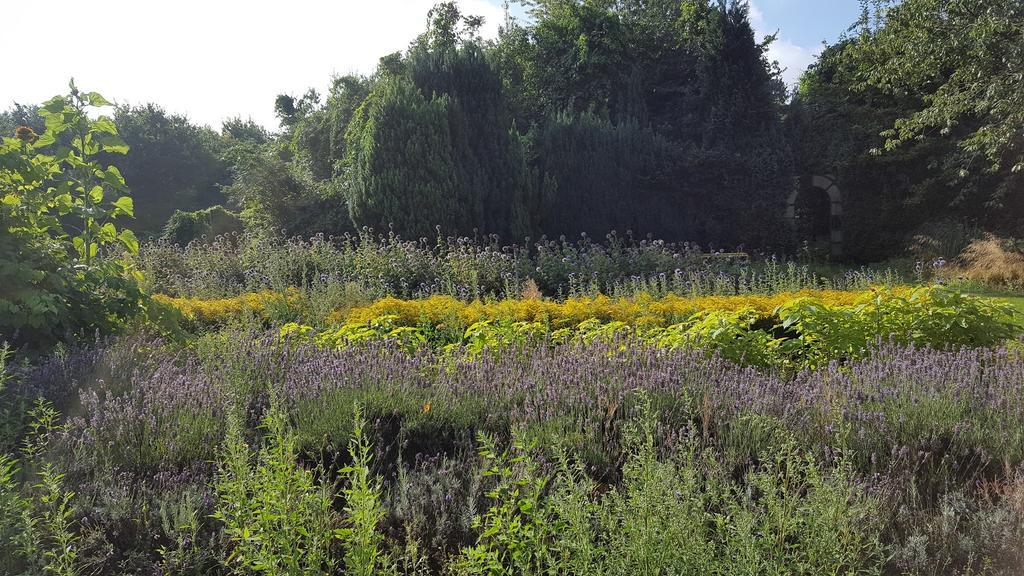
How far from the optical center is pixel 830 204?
733 inches

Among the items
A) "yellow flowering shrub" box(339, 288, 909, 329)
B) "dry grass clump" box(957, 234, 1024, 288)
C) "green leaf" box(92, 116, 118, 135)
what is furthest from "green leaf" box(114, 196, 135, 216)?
"dry grass clump" box(957, 234, 1024, 288)

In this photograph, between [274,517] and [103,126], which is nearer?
[274,517]

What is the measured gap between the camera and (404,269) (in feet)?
30.7

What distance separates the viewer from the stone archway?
17.8 meters

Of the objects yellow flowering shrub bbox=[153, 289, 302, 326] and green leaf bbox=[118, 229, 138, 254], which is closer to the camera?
green leaf bbox=[118, 229, 138, 254]

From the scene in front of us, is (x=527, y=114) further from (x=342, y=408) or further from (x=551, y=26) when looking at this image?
(x=342, y=408)

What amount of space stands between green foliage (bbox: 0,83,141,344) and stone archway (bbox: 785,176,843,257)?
1616 centimetres

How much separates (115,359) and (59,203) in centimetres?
171

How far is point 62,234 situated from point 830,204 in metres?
18.3

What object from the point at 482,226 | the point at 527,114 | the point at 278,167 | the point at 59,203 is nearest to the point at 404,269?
the point at 482,226

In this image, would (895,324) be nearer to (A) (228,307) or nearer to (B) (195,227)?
(A) (228,307)

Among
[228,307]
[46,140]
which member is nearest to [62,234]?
[46,140]

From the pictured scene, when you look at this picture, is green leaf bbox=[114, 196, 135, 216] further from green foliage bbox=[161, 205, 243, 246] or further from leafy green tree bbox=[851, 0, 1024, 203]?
leafy green tree bbox=[851, 0, 1024, 203]

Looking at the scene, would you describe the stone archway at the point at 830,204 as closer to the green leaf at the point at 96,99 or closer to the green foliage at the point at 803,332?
the green foliage at the point at 803,332
